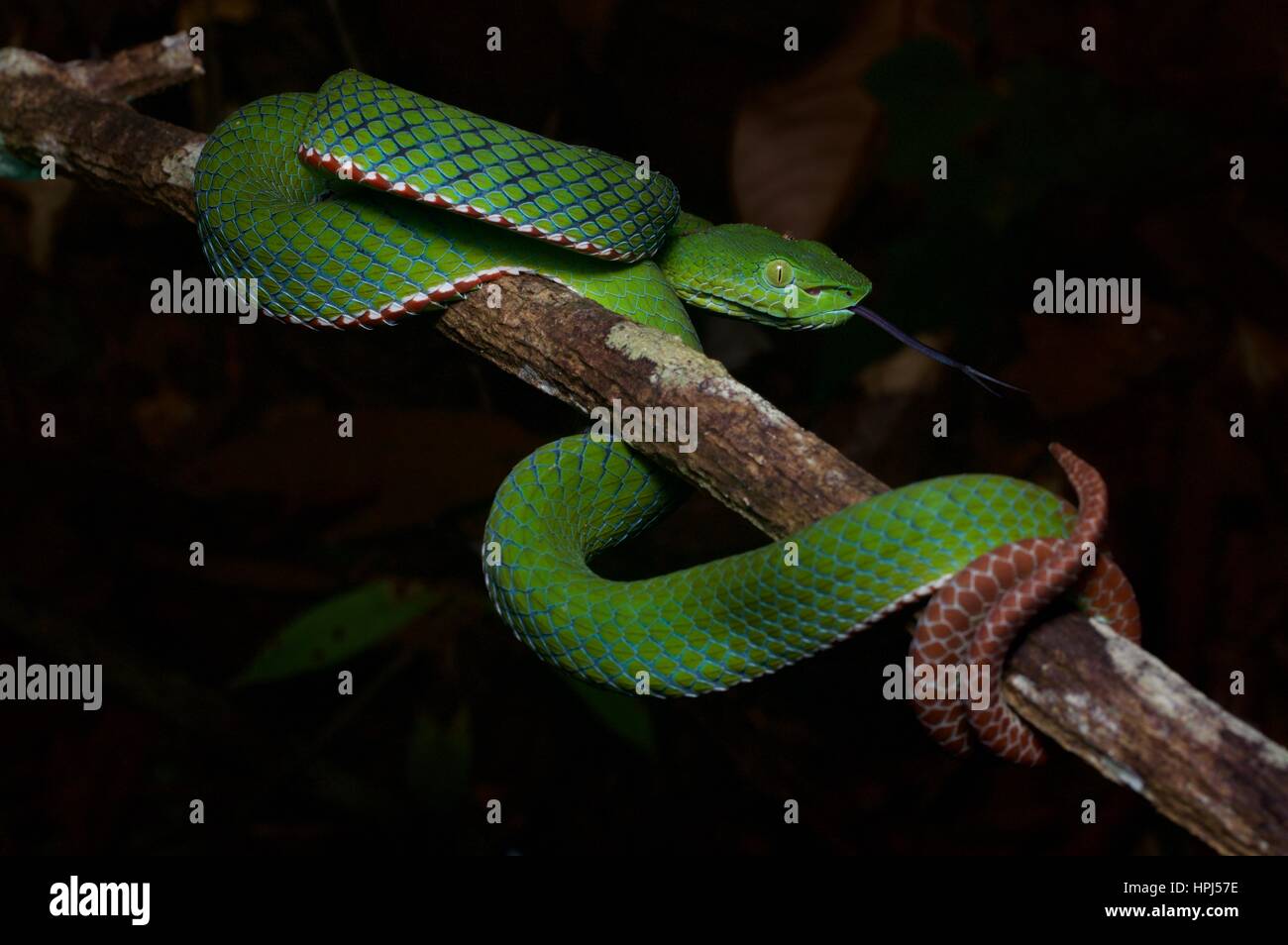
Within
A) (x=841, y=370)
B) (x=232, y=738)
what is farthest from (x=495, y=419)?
(x=232, y=738)

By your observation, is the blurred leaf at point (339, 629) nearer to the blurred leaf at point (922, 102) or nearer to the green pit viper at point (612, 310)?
the green pit viper at point (612, 310)

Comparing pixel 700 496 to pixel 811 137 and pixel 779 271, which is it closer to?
pixel 811 137

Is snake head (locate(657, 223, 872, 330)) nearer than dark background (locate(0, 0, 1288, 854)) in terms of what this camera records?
Yes

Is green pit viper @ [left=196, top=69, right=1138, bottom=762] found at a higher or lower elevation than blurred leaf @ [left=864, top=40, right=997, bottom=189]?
lower

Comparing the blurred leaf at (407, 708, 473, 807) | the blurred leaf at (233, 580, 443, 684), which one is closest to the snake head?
the blurred leaf at (233, 580, 443, 684)

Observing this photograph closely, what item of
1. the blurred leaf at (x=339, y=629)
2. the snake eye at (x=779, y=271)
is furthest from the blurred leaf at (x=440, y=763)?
the snake eye at (x=779, y=271)

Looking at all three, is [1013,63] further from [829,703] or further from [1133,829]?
[1133,829]

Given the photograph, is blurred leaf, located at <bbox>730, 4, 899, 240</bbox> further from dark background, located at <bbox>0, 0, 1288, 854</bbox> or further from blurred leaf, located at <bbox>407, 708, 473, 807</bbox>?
blurred leaf, located at <bbox>407, 708, 473, 807</bbox>

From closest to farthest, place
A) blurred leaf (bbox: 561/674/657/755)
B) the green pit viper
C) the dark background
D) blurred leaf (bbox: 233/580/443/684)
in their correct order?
the green pit viper → blurred leaf (bbox: 561/674/657/755) → blurred leaf (bbox: 233/580/443/684) → the dark background
